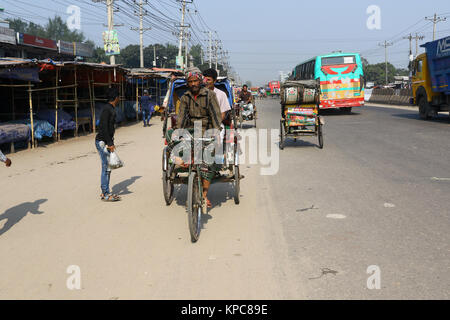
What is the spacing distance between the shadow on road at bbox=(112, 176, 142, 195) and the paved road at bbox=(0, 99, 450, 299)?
0.06 feet

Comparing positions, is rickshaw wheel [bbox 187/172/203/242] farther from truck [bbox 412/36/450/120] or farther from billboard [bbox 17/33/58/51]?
billboard [bbox 17/33/58/51]

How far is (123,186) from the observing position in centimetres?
748

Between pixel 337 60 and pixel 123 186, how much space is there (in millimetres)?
18314

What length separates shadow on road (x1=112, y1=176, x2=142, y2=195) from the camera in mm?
7040

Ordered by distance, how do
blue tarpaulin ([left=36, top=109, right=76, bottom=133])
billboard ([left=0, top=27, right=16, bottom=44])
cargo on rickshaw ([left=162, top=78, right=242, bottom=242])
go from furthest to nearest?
billboard ([left=0, top=27, right=16, bottom=44]), blue tarpaulin ([left=36, top=109, right=76, bottom=133]), cargo on rickshaw ([left=162, top=78, right=242, bottom=242])

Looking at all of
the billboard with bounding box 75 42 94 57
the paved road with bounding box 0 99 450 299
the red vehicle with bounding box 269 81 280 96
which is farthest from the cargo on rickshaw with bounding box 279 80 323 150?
the red vehicle with bounding box 269 81 280 96

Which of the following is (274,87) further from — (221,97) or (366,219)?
(366,219)

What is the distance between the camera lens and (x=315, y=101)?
11.7 metres

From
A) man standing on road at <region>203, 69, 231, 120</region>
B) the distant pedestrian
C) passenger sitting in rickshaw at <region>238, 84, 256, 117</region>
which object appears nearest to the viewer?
man standing on road at <region>203, 69, 231, 120</region>

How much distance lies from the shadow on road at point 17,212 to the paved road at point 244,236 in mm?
30

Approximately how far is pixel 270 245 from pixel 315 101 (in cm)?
801

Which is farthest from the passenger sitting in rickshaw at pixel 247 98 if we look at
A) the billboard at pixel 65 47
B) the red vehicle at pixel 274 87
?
the red vehicle at pixel 274 87
